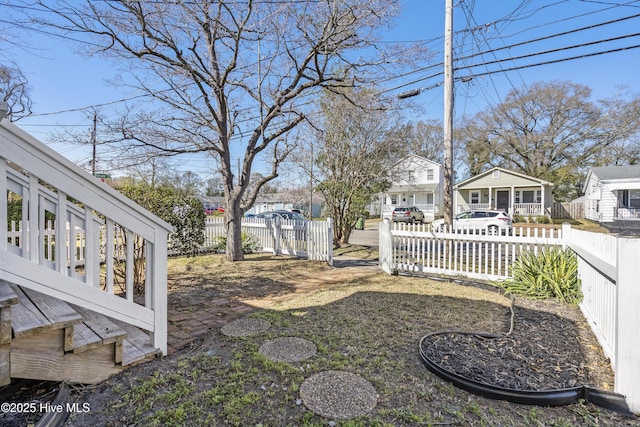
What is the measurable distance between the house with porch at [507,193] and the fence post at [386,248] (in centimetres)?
2084

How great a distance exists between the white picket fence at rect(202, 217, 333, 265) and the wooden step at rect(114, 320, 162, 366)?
5440 millimetres

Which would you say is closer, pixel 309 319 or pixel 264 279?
pixel 309 319

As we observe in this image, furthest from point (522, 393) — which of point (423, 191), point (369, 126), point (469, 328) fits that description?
point (423, 191)

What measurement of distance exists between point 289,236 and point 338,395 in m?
6.87

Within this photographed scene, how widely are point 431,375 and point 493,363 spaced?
2.02 feet

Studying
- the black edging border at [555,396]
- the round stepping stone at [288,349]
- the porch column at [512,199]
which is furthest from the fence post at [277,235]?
the porch column at [512,199]

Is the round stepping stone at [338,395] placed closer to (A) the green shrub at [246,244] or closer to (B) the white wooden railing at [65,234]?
(B) the white wooden railing at [65,234]

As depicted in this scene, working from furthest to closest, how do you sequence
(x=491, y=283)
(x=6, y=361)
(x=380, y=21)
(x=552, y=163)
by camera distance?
1. (x=552, y=163)
2. (x=380, y=21)
3. (x=491, y=283)
4. (x=6, y=361)

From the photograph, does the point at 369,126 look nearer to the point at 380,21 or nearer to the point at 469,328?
the point at 380,21

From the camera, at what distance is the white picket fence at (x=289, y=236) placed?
8109 mm

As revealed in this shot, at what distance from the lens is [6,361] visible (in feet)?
5.65

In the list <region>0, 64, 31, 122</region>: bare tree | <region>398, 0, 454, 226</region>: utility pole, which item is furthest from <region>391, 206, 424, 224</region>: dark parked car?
<region>0, 64, 31, 122</region>: bare tree

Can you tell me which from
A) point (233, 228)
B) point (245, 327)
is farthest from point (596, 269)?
point (233, 228)

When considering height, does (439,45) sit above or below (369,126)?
above
